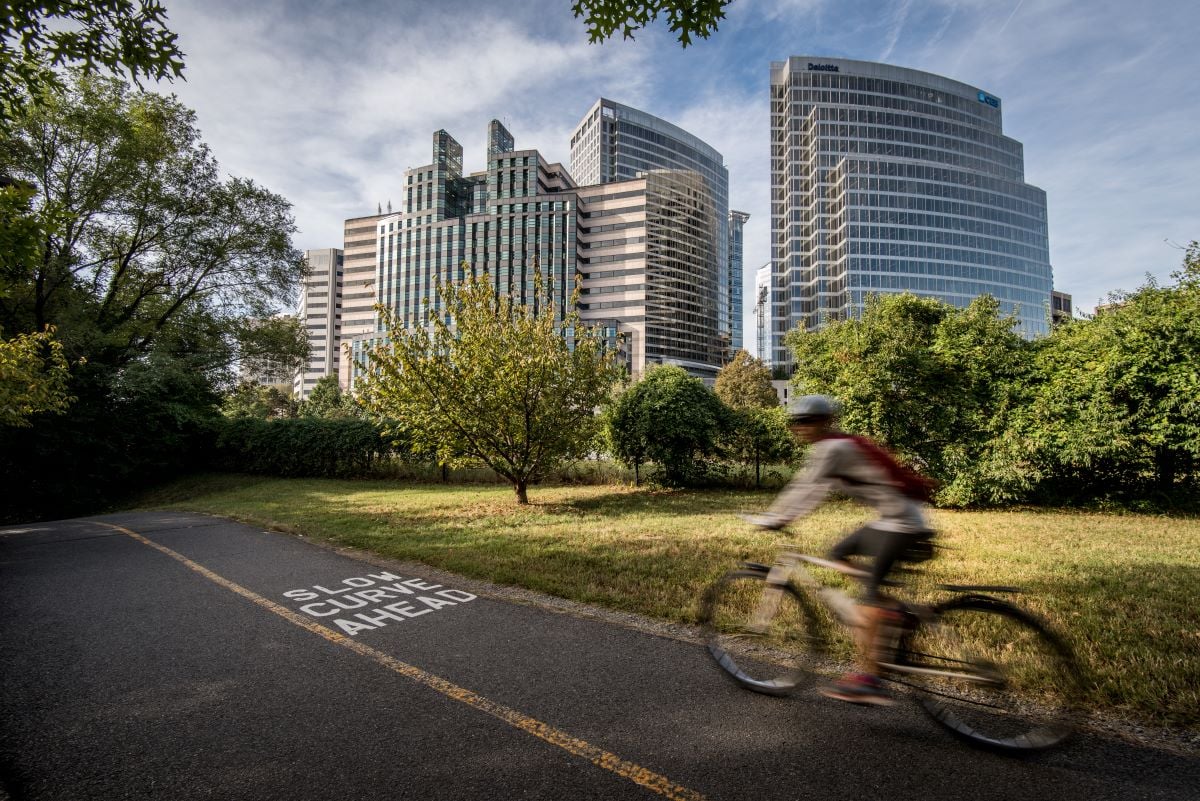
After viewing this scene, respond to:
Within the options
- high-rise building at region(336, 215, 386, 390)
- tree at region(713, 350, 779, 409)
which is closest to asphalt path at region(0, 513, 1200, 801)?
tree at region(713, 350, 779, 409)

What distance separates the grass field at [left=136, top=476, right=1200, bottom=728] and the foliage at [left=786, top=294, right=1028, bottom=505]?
1.29 m

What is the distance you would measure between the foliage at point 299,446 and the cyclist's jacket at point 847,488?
69.4 feet

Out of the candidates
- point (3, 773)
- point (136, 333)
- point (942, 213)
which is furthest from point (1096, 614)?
point (942, 213)

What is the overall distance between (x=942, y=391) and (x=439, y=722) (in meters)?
14.1

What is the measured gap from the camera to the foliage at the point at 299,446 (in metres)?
22.4

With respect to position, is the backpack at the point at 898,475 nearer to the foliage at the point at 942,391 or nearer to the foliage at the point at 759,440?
the foliage at the point at 942,391

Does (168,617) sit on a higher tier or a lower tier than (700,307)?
lower

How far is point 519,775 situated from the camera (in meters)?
2.76

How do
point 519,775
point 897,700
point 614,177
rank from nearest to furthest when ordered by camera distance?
point 519,775, point 897,700, point 614,177

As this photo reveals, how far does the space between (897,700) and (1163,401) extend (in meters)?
11.9

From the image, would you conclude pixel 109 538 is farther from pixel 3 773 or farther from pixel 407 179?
pixel 407 179

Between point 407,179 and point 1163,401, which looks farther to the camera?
point 407,179

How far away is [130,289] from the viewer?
23.8 meters

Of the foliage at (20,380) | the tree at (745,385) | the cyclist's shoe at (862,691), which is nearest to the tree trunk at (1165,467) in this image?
the cyclist's shoe at (862,691)
